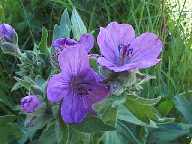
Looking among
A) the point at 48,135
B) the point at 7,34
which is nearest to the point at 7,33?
the point at 7,34

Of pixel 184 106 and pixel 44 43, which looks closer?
pixel 44 43

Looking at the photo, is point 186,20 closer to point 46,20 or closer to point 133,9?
point 133,9

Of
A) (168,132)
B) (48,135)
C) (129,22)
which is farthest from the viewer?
(129,22)

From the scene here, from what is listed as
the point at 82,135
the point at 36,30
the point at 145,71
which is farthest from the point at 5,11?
the point at 82,135

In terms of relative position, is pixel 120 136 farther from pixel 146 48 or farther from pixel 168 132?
pixel 146 48

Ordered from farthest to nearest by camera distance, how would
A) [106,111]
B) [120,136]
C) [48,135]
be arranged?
1. [120,136]
2. [48,135]
3. [106,111]

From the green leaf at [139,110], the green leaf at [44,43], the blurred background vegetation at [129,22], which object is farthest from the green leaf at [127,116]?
the blurred background vegetation at [129,22]
